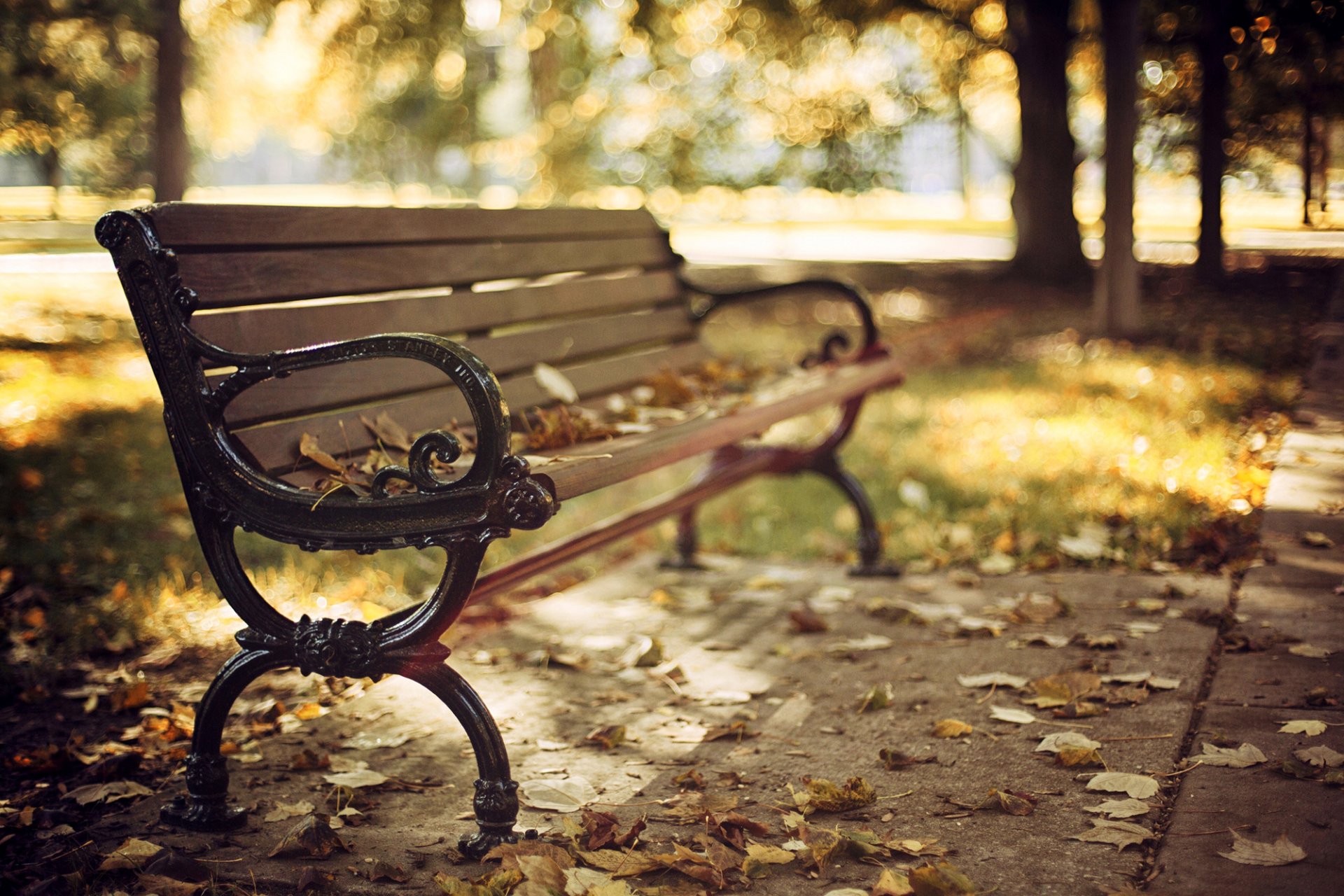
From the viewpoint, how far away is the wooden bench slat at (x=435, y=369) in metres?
2.30

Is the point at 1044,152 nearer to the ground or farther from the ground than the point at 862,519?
farther from the ground

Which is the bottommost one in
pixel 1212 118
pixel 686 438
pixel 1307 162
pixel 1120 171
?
pixel 686 438

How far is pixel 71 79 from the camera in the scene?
675 cm

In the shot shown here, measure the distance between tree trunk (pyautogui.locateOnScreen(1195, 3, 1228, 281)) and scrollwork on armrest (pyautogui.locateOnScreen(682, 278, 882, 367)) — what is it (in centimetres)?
413

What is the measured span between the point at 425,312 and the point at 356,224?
274 mm

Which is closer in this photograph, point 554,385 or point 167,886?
point 167,886

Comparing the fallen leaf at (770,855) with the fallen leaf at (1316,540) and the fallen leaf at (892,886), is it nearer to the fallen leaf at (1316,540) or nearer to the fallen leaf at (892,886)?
the fallen leaf at (892,886)

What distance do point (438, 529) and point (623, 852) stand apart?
2.12ft

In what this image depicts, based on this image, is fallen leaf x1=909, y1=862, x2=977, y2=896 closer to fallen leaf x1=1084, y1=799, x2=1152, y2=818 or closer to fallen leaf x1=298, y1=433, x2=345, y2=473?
fallen leaf x1=1084, y1=799, x2=1152, y2=818

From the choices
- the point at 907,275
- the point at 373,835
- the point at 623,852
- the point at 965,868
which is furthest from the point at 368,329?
the point at 907,275

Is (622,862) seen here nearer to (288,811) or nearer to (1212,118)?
(288,811)

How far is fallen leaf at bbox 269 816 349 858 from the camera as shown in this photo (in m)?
2.05

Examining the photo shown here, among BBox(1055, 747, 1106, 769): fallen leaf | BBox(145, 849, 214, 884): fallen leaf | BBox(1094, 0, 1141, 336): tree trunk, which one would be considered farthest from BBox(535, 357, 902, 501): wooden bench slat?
BBox(1094, 0, 1141, 336): tree trunk

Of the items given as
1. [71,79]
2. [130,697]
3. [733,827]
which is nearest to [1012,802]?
[733,827]
